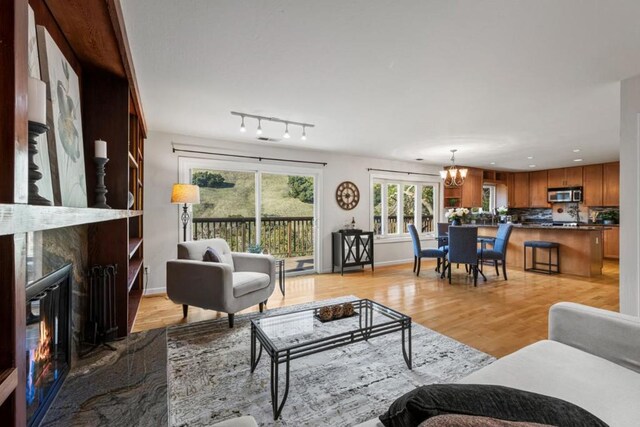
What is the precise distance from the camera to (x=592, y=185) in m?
6.84

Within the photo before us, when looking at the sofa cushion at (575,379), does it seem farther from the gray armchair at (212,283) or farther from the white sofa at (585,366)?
the gray armchair at (212,283)

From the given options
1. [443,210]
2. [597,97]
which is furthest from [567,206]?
[597,97]

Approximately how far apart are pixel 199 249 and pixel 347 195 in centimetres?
320

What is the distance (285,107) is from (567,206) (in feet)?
27.0

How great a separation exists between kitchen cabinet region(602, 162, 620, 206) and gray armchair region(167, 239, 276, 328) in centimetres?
787

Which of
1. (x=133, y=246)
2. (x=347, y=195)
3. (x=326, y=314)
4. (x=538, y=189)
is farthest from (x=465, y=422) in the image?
(x=538, y=189)

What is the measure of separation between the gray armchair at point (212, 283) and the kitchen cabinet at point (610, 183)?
787cm

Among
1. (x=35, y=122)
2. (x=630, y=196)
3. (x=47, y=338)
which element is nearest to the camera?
(x=35, y=122)

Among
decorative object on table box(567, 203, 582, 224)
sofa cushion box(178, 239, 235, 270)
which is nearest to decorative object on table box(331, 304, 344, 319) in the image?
sofa cushion box(178, 239, 235, 270)

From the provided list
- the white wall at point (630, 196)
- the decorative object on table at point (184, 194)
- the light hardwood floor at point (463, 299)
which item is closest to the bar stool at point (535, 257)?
the light hardwood floor at point (463, 299)

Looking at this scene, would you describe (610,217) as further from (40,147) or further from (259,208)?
(40,147)

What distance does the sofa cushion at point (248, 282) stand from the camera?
2764mm

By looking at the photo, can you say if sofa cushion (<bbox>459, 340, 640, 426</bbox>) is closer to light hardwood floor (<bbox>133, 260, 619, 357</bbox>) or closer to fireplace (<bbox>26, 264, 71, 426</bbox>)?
light hardwood floor (<bbox>133, 260, 619, 357</bbox>)

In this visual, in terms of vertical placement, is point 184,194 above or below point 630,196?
above
